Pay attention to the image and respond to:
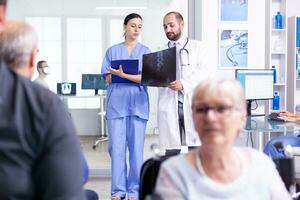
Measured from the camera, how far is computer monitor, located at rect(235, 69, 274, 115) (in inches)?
148

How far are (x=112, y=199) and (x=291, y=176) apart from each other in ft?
6.88

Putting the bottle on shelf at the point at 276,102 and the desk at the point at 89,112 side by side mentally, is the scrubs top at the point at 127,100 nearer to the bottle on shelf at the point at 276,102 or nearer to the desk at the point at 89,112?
the bottle on shelf at the point at 276,102

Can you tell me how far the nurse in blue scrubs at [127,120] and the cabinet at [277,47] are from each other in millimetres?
1398

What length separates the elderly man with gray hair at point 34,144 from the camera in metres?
1.10

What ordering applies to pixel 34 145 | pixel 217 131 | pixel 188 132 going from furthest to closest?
pixel 188 132, pixel 217 131, pixel 34 145

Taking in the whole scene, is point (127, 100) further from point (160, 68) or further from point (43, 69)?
point (43, 69)

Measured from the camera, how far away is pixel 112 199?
11.2 feet

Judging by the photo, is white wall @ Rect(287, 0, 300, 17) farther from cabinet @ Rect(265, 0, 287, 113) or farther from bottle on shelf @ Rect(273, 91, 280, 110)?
bottle on shelf @ Rect(273, 91, 280, 110)

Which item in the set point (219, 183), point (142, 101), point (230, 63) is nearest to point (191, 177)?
point (219, 183)

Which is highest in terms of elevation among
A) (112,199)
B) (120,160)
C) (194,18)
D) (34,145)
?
(194,18)

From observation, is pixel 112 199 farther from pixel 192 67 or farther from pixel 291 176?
pixel 291 176

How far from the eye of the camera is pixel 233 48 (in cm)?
423

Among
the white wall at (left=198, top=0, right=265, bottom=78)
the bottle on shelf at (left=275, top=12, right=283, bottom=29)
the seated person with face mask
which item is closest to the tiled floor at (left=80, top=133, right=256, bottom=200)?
the white wall at (left=198, top=0, right=265, bottom=78)

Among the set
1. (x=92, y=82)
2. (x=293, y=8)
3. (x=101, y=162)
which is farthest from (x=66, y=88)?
(x=293, y=8)
